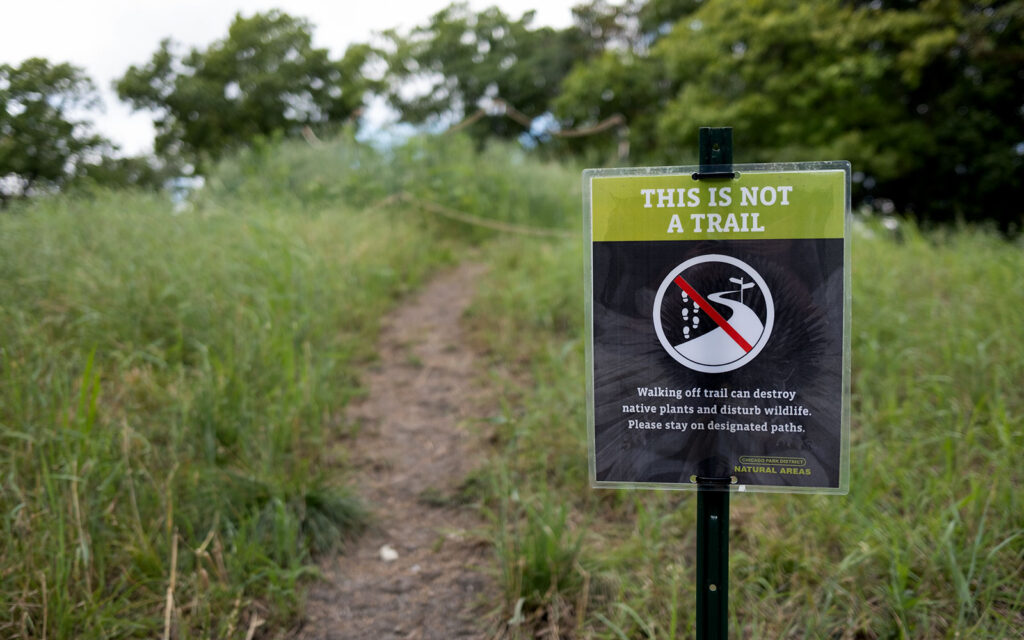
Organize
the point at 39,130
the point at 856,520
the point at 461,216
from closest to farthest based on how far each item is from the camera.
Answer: the point at 856,520, the point at 39,130, the point at 461,216

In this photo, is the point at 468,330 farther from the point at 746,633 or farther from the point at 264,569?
the point at 746,633

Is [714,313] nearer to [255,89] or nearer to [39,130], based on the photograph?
[39,130]

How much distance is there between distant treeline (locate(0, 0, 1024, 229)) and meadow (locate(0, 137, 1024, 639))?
6.24 feet

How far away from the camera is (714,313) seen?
1.60 m

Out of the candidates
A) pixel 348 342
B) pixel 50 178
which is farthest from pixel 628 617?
pixel 50 178

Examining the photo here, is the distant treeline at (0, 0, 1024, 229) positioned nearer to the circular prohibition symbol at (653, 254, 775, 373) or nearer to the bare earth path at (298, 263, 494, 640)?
the bare earth path at (298, 263, 494, 640)

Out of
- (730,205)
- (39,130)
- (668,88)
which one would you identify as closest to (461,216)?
(39,130)

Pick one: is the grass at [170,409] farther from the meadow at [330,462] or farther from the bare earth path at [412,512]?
the bare earth path at [412,512]

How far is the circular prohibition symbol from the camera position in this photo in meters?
1.59

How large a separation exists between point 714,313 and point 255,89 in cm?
2069

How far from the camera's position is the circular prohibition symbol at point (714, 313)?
1.59 m

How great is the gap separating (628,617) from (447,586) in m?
0.67

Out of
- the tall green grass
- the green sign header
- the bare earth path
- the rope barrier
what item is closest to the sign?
the green sign header

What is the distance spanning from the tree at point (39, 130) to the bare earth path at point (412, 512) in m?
2.65
